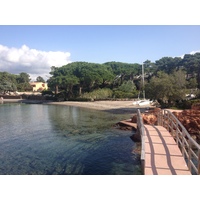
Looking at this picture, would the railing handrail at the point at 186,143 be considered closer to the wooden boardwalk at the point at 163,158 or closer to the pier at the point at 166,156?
the pier at the point at 166,156

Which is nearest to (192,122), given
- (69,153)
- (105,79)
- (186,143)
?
(69,153)

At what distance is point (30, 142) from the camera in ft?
44.4

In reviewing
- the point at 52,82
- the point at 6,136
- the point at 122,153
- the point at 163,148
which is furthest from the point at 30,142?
the point at 52,82

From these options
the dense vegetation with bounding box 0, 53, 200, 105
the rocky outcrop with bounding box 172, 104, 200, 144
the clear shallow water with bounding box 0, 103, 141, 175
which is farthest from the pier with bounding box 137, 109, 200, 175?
the dense vegetation with bounding box 0, 53, 200, 105

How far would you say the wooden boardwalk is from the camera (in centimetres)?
599

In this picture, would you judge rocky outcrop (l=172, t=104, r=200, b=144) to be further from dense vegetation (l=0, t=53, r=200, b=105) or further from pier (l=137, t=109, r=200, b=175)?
dense vegetation (l=0, t=53, r=200, b=105)

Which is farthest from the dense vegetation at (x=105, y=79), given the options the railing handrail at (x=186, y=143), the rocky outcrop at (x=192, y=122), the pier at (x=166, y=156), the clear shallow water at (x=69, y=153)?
the pier at (x=166, y=156)

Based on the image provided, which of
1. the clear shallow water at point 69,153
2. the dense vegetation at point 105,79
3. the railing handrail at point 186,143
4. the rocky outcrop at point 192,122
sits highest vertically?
the dense vegetation at point 105,79

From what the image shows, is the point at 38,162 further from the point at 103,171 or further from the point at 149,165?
the point at 149,165

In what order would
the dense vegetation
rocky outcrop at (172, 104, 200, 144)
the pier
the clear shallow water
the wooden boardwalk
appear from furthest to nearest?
the dense vegetation
rocky outcrop at (172, 104, 200, 144)
the clear shallow water
the wooden boardwalk
the pier

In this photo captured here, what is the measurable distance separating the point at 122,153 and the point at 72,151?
2.51 meters

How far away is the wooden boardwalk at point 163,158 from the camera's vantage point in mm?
5990

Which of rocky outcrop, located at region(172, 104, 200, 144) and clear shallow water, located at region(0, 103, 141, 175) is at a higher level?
rocky outcrop, located at region(172, 104, 200, 144)

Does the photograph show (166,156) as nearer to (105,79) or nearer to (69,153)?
(69,153)
